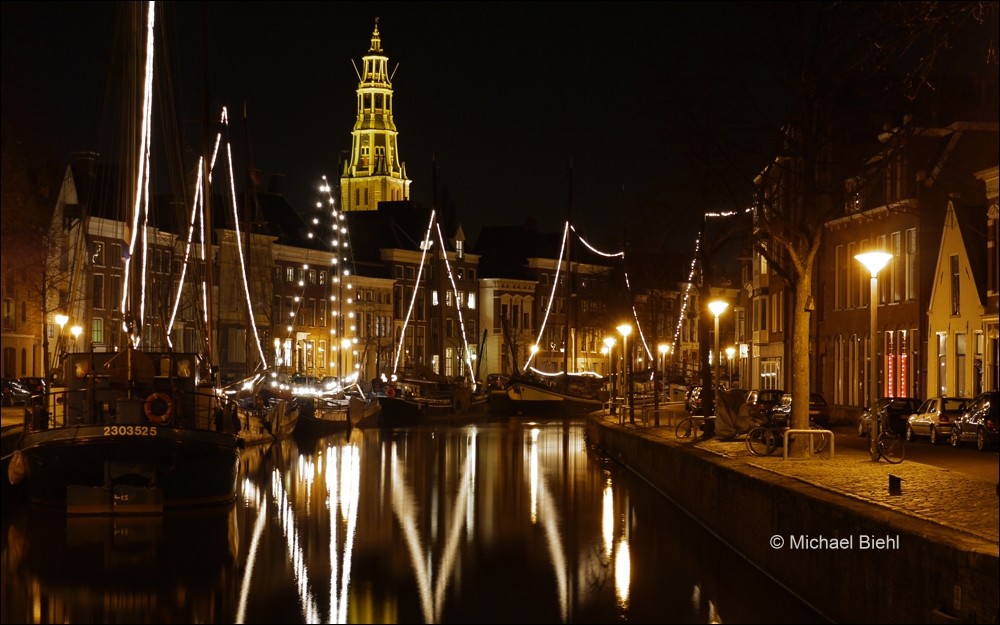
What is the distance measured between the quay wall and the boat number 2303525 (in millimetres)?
10476

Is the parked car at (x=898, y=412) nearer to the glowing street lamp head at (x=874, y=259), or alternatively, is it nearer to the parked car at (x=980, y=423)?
the parked car at (x=980, y=423)

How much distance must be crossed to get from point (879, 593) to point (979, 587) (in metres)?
2.80

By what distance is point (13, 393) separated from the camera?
63844mm

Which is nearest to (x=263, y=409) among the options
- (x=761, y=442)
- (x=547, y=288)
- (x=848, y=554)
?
(x=761, y=442)

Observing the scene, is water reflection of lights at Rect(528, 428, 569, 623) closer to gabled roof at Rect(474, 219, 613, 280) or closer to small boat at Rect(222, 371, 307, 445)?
small boat at Rect(222, 371, 307, 445)

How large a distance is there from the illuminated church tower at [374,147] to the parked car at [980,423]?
146483 mm

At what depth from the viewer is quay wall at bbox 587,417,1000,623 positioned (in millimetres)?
13477

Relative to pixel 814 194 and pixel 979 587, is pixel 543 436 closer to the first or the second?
pixel 814 194

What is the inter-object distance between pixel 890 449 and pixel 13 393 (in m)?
44.9

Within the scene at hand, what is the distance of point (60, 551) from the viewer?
24078mm

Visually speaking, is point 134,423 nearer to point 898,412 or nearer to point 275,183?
point 898,412

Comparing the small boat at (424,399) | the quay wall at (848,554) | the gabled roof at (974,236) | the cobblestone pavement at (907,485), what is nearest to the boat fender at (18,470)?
the quay wall at (848,554)

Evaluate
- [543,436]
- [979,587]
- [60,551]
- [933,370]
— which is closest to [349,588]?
[60,551]

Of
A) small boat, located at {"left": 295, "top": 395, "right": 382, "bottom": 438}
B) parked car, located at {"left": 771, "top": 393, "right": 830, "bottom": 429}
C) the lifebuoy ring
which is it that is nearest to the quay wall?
the lifebuoy ring
